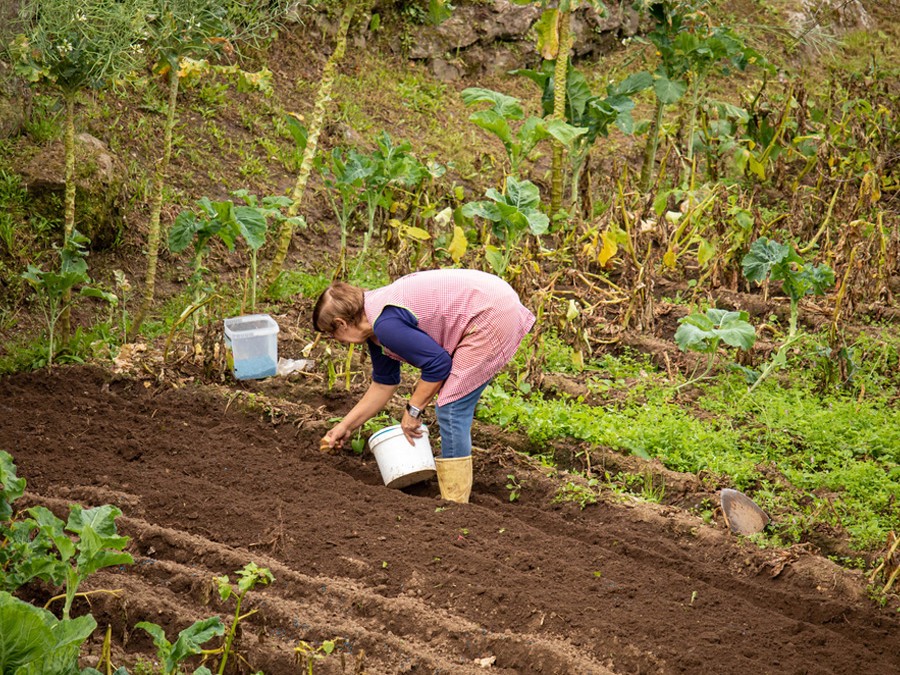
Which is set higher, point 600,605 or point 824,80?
point 824,80

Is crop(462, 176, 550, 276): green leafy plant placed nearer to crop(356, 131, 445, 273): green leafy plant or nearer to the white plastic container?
crop(356, 131, 445, 273): green leafy plant

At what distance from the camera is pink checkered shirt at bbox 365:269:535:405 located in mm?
4477

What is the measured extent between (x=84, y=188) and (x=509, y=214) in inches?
113

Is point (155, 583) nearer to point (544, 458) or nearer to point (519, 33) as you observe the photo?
point (544, 458)

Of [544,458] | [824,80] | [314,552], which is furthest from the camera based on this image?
[824,80]

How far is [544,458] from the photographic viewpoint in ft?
17.2

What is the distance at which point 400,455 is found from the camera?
4.78 m

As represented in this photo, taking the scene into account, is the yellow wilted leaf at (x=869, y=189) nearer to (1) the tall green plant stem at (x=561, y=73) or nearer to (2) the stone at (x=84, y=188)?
(1) the tall green plant stem at (x=561, y=73)

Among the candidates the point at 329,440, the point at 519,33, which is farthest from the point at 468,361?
the point at 519,33

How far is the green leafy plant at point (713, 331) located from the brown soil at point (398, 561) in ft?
3.81

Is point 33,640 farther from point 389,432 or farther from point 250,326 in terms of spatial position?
point 250,326

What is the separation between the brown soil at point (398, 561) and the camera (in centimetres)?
364

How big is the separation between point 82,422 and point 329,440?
132 centimetres

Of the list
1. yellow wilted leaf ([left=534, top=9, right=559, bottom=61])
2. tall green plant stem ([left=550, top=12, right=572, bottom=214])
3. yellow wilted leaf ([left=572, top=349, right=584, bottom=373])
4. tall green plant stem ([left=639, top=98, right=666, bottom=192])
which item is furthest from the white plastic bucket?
tall green plant stem ([left=639, top=98, right=666, bottom=192])
